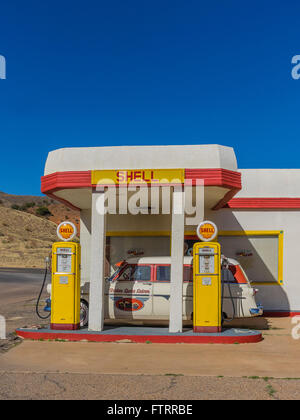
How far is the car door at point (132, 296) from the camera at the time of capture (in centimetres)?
1134

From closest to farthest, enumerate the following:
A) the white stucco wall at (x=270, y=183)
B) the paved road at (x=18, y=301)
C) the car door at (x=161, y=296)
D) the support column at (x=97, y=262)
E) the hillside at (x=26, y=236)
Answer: the support column at (x=97, y=262) → the car door at (x=161, y=296) → the paved road at (x=18, y=301) → the white stucco wall at (x=270, y=183) → the hillside at (x=26, y=236)

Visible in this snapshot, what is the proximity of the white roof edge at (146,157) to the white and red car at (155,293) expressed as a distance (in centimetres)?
252

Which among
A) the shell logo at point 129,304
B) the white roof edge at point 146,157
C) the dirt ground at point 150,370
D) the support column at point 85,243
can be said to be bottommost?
the dirt ground at point 150,370

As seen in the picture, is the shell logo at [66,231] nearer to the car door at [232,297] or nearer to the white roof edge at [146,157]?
the white roof edge at [146,157]

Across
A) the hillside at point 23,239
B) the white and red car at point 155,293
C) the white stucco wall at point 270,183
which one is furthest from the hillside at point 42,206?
the white and red car at point 155,293

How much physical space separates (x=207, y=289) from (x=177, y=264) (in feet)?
2.83

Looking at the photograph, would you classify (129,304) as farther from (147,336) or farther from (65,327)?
(65,327)

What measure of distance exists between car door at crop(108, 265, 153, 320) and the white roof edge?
2.76 meters

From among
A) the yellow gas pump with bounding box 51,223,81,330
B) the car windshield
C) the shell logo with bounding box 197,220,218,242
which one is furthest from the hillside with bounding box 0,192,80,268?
the shell logo with bounding box 197,220,218,242

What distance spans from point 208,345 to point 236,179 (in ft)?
12.3

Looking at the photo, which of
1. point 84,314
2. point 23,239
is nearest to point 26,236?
point 23,239

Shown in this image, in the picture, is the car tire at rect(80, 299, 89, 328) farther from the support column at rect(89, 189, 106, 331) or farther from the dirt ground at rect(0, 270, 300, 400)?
the dirt ground at rect(0, 270, 300, 400)
